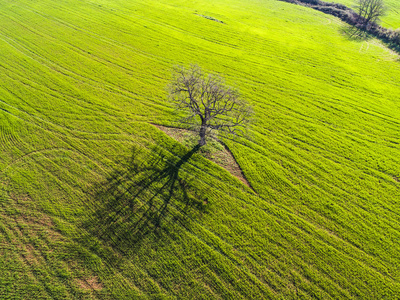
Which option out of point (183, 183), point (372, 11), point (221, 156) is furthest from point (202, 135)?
point (372, 11)

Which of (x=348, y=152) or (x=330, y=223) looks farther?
(x=348, y=152)

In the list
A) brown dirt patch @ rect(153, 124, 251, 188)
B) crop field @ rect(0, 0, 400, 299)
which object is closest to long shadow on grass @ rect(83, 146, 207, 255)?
crop field @ rect(0, 0, 400, 299)

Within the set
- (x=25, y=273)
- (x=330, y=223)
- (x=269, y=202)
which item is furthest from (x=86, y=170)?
(x=330, y=223)

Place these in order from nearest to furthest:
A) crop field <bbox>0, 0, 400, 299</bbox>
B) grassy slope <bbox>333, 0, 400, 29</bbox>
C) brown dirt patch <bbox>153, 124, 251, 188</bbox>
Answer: crop field <bbox>0, 0, 400, 299</bbox>, brown dirt patch <bbox>153, 124, 251, 188</bbox>, grassy slope <bbox>333, 0, 400, 29</bbox>

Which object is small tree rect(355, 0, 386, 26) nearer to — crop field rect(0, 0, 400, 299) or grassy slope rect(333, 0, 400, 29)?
grassy slope rect(333, 0, 400, 29)

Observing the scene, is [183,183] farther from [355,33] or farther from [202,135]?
[355,33]

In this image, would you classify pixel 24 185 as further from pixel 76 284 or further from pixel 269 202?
pixel 269 202

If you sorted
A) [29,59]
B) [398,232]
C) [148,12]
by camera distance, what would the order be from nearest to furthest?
[398,232], [29,59], [148,12]
